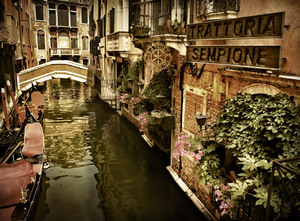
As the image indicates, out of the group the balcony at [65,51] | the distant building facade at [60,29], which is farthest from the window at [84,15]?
the balcony at [65,51]

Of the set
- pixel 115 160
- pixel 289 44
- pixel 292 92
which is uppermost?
pixel 289 44

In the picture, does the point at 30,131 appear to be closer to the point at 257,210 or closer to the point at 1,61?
the point at 1,61

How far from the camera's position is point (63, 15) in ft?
103

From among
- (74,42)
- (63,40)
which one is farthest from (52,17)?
(74,42)

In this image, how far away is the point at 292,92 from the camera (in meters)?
3.61

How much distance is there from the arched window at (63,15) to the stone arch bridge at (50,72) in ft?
47.0

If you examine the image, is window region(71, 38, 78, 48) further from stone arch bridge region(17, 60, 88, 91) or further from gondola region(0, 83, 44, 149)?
gondola region(0, 83, 44, 149)

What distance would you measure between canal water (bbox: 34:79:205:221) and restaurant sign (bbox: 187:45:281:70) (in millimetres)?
3817

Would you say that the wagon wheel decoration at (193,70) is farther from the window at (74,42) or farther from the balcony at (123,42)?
the window at (74,42)

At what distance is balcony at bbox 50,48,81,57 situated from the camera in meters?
30.7

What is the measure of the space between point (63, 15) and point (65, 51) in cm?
450

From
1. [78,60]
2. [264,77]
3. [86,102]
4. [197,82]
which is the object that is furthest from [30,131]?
[78,60]

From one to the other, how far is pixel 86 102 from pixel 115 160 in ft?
34.5

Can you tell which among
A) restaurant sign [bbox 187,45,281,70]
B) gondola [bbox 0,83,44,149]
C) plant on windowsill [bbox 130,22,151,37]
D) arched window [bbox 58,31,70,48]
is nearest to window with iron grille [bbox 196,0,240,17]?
restaurant sign [bbox 187,45,281,70]
